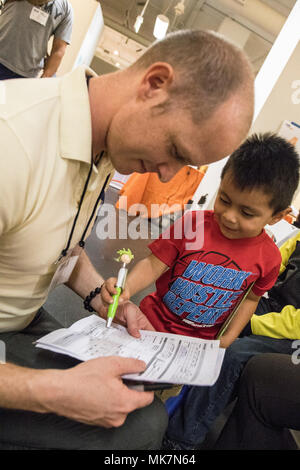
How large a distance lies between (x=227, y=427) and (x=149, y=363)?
0.57 meters

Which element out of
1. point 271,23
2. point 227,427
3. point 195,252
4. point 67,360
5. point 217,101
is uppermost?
point 271,23

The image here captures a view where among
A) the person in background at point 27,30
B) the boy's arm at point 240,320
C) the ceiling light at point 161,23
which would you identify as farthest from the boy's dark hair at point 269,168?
the ceiling light at point 161,23

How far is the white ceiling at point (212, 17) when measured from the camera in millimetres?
4949

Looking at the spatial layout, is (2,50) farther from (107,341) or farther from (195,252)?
(107,341)

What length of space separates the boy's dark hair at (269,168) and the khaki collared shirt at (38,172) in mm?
522

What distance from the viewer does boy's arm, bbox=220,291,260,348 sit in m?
1.14

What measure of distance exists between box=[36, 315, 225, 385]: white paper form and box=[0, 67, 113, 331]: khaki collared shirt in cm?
17

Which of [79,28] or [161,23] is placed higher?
[161,23]

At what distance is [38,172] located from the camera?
0.56 meters

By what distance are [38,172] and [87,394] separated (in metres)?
0.42

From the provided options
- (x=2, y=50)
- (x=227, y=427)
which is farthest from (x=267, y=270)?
(x=2, y=50)

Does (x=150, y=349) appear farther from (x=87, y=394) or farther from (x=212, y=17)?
(x=212, y=17)

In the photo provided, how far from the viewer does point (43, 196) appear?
0.58 metres

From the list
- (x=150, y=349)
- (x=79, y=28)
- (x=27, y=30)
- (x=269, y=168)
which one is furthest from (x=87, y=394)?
(x=79, y=28)
